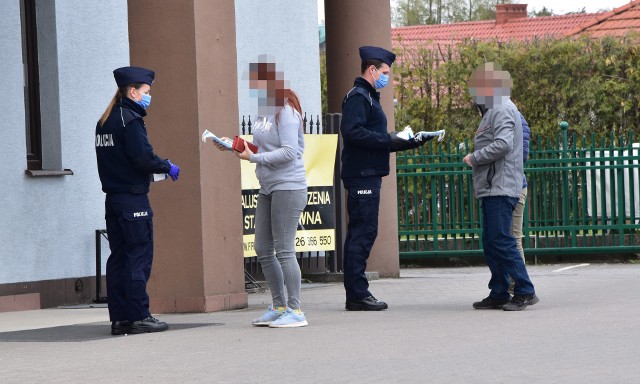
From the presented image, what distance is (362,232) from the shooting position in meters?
11.0

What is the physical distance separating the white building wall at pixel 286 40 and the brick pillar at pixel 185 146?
4.73 m

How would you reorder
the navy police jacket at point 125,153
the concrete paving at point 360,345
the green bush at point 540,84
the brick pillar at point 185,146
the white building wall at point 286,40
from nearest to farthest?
the concrete paving at point 360,345 < the navy police jacket at point 125,153 < the brick pillar at point 185,146 < the white building wall at point 286,40 < the green bush at point 540,84

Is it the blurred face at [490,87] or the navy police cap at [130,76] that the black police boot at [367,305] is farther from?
the navy police cap at [130,76]

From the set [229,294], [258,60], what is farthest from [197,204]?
[258,60]

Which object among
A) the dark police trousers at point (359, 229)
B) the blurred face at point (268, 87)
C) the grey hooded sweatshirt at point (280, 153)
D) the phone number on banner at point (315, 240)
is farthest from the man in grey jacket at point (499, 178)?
the phone number on banner at point (315, 240)

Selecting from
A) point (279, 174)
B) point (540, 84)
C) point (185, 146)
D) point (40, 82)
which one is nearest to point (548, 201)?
point (540, 84)

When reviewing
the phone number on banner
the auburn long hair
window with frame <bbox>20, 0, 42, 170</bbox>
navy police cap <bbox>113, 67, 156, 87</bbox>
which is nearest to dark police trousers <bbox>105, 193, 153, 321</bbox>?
navy police cap <bbox>113, 67, 156, 87</bbox>

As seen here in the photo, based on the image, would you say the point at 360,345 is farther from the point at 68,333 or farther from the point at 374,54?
the point at 374,54

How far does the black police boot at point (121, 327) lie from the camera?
387 inches

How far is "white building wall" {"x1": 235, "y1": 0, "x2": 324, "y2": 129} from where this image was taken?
16.3 meters

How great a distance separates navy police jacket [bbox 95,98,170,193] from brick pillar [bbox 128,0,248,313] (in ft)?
5.08

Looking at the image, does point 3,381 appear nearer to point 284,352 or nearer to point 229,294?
point 284,352

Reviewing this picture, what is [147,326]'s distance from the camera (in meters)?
9.85

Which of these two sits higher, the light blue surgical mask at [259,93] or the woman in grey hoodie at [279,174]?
the light blue surgical mask at [259,93]
